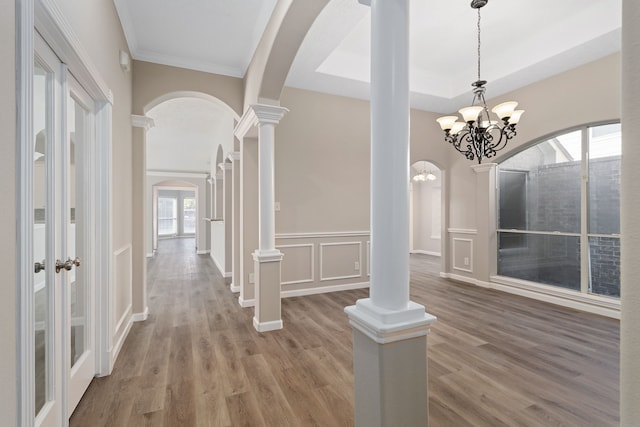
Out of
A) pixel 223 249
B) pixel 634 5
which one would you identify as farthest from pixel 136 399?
pixel 223 249

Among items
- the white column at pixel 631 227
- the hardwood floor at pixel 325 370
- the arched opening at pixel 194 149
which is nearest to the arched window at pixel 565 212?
the hardwood floor at pixel 325 370

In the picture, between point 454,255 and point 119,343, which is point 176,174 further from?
point 454,255

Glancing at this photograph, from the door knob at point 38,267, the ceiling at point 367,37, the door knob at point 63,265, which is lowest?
the door knob at point 63,265

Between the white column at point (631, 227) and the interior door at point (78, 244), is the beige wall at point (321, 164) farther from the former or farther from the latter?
the white column at point (631, 227)

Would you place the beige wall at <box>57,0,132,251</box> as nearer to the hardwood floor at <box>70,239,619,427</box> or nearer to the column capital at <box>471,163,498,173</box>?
the hardwood floor at <box>70,239,619,427</box>

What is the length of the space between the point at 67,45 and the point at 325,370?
2.58m

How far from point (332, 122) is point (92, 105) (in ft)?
10.1

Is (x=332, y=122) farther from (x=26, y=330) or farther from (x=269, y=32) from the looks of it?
(x=26, y=330)

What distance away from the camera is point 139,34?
308cm

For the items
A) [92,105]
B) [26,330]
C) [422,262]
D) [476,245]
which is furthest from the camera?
[422,262]

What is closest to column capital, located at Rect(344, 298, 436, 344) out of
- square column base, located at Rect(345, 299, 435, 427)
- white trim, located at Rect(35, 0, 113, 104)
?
square column base, located at Rect(345, 299, 435, 427)

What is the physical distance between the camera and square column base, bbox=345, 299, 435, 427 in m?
1.22

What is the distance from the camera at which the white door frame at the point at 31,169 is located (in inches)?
42.1

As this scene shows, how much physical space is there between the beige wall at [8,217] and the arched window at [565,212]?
5063 millimetres
